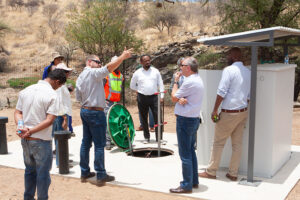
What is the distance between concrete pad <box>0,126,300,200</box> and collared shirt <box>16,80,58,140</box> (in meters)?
1.96

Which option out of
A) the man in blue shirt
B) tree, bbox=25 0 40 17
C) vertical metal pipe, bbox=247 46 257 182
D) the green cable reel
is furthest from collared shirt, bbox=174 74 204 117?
tree, bbox=25 0 40 17

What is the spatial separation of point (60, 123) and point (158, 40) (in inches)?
936

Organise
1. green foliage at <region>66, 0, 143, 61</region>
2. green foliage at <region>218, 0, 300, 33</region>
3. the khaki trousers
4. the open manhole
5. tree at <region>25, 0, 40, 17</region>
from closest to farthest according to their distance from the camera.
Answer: the khaki trousers < the open manhole < green foliage at <region>218, 0, 300, 33</region> < green foliage at <region>66, 0, 143, 61</region> < tree at <region>25, 0, 40, 17</region>

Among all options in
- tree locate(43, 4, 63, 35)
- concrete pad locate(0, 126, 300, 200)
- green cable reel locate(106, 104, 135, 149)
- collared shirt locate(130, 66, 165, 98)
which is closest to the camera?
concrete pad locate(0, 126, 300, 200)

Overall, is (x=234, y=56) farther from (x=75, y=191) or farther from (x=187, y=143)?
(x=75, y=191)

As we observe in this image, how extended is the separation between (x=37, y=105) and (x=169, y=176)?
2.62 meters

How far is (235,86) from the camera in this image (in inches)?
206

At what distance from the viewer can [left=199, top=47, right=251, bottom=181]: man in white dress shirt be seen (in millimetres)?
5234

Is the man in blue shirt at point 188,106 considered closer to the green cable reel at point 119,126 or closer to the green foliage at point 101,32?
the green cable reel at point 119,126

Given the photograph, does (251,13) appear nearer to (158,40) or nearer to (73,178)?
(73,178)

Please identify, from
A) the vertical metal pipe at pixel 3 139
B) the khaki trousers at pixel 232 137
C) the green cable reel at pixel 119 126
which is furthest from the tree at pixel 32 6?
the khaki trousers at pixel 232 137

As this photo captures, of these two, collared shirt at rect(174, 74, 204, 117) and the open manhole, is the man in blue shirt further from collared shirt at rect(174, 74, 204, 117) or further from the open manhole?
the open manhole

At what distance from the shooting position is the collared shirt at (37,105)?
3953mm

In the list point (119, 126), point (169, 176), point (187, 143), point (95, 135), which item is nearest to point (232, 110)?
point (187, 143)
